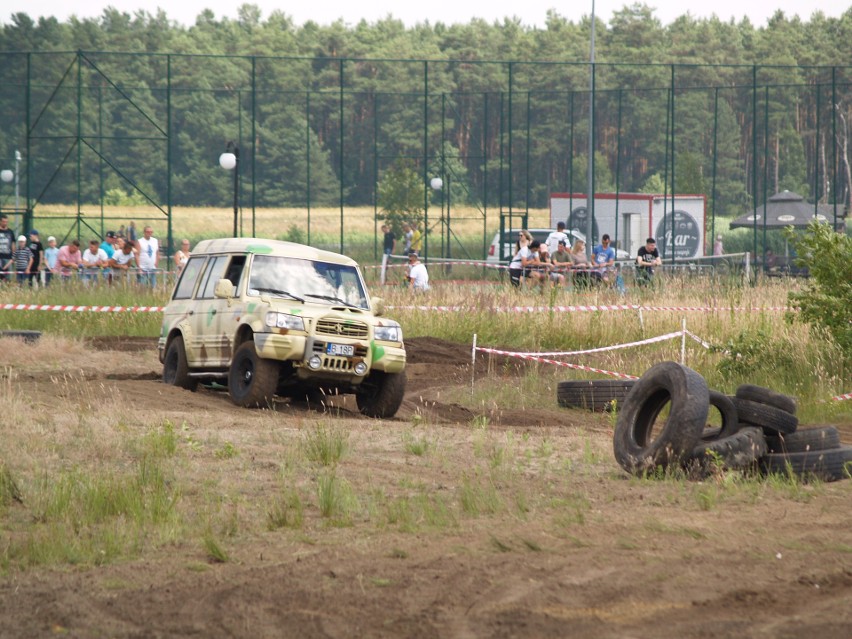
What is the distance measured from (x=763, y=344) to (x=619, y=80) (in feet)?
222

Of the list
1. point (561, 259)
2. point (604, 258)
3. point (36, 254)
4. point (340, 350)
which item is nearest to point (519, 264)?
point (561, 259)

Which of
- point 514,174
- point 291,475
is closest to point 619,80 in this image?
point 514,174

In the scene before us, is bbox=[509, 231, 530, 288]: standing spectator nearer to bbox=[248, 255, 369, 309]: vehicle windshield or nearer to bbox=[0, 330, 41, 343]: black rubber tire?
bbox=[0, 330, 41, 343]: black rubber tire

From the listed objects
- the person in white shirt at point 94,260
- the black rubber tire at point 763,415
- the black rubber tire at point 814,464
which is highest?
the person in white shirt at point 94,260

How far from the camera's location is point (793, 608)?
19.6ft

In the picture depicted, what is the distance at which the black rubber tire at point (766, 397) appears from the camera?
10.5 metres

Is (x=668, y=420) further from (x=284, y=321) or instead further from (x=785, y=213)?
(x=785, y=213)

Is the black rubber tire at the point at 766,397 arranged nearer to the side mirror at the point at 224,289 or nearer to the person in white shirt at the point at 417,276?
the side mirror at the point at 224,289

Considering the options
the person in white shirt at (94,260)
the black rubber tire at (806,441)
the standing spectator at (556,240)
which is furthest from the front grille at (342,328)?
the standing spectator at (556,240)

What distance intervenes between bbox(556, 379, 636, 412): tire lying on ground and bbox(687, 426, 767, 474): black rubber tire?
5025 millimetres

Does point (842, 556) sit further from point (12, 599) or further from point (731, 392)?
point (731, 392)

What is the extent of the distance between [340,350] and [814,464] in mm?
5483

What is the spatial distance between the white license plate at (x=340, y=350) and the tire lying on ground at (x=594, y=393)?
9.41 feet

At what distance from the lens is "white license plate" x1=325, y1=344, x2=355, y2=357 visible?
13758 mm
